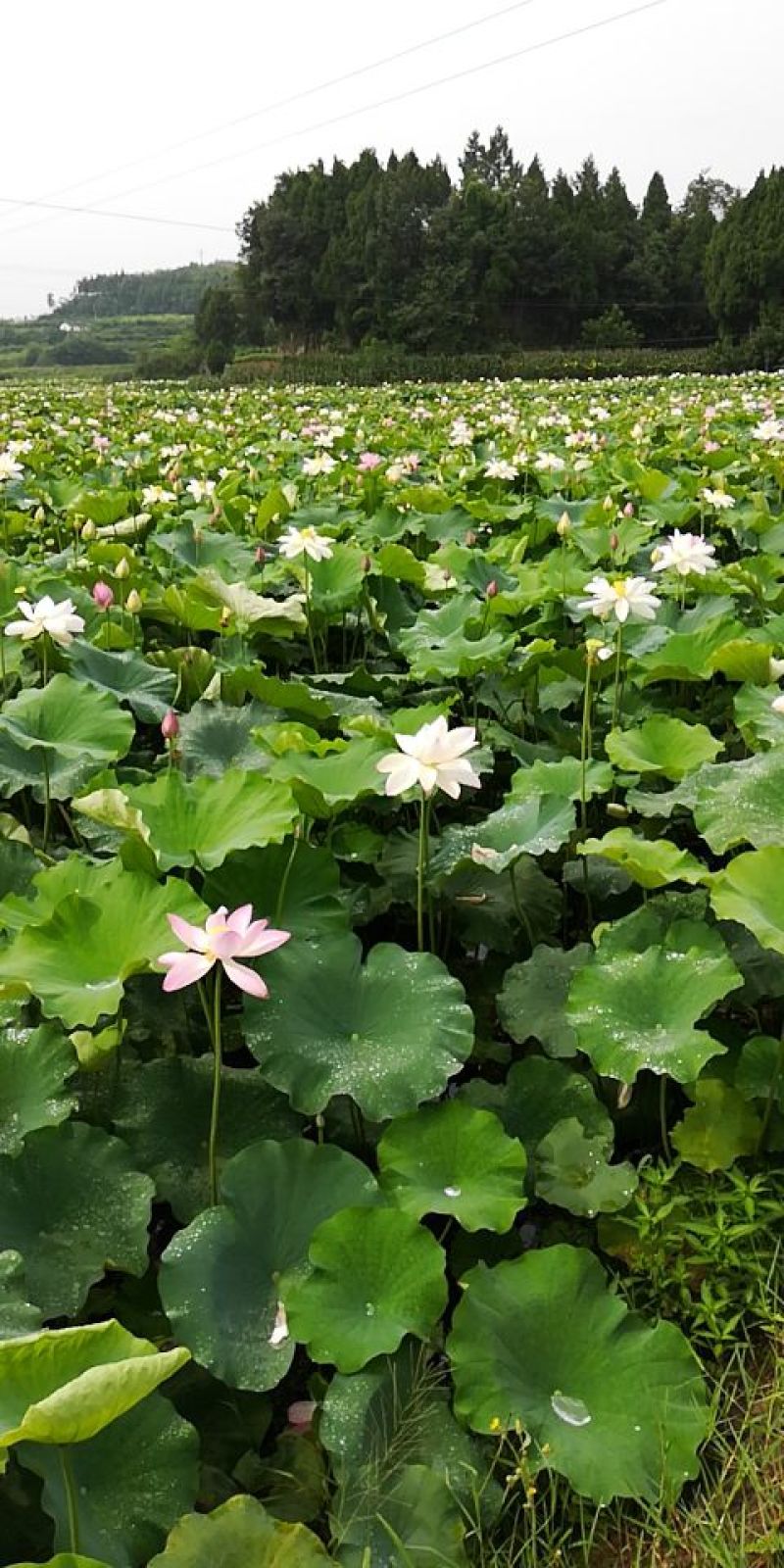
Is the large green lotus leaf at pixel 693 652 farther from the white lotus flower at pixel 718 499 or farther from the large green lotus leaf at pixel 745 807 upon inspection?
the white lotus flower at pixel 718 499

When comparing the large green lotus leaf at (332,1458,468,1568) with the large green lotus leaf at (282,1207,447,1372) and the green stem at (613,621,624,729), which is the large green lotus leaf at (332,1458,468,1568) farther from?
the green stem at (613,621,624,729)

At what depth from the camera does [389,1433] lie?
1.06 meters

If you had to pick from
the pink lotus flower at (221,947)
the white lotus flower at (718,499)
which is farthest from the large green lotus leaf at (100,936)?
the white lotus flower at (718,499)

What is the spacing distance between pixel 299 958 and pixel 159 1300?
413 millimetres

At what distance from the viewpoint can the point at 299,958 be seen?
140cm

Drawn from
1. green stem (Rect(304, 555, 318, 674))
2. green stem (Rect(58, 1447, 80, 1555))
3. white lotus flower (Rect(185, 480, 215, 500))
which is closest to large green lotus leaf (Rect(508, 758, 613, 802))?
green stem (Rect(304, 555, 318, 674))

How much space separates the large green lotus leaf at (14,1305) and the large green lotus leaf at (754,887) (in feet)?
2.76

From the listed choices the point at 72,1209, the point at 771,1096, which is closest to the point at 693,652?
the point at 771,1096

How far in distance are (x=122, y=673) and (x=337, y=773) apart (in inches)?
29.3

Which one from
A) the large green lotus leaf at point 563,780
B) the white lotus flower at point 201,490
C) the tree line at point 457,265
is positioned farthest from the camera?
the tree line at point 457,265

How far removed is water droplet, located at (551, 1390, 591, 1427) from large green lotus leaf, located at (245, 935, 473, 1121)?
0.32 metres

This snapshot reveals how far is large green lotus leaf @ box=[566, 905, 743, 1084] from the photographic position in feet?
4.26

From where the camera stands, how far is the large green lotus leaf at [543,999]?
1.45m

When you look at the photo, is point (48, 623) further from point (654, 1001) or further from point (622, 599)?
point (654, 1001)
